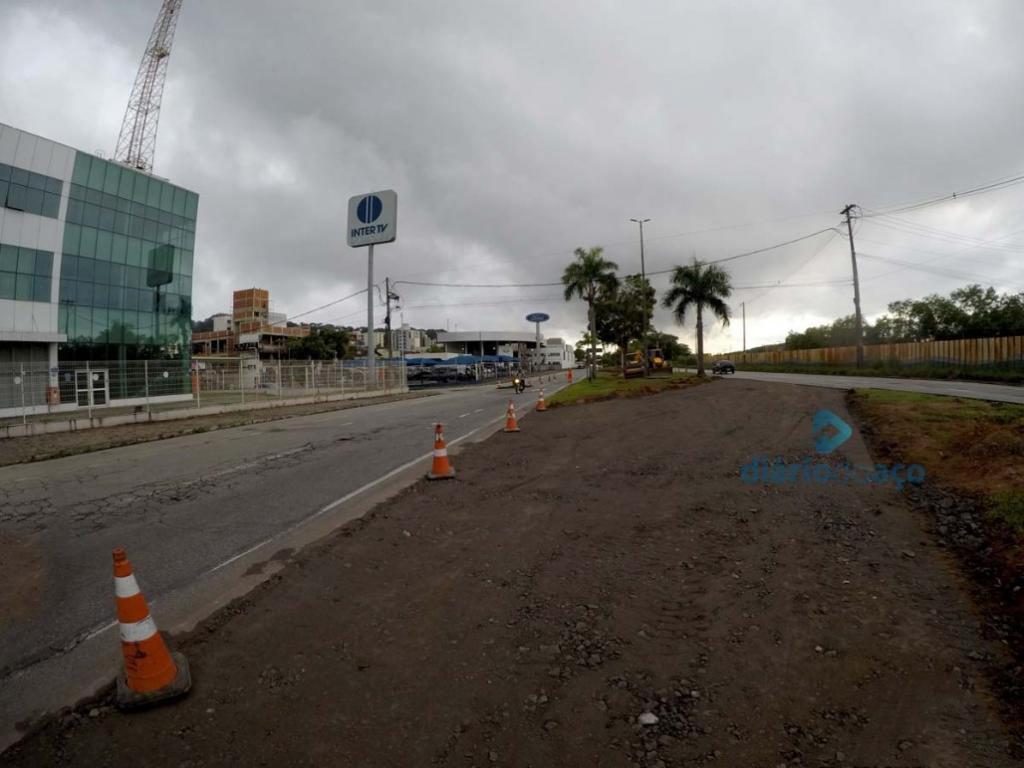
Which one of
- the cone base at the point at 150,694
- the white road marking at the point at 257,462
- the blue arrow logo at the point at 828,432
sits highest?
the blue arrow logo at the point at 828,432

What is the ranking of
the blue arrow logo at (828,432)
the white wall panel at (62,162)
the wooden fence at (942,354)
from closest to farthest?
1. the blue arrow logo at (828,432)
2. the wooden fence at (942,354)
3. the white wall panel at (62,162)

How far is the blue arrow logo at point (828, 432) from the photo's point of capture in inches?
396

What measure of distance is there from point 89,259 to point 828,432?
40.0 m

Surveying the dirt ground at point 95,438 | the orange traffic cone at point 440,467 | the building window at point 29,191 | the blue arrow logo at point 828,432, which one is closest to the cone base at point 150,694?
the orange traffic cone at point 440,467

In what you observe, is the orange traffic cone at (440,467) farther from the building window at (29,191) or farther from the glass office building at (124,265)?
the building window at (29,191)

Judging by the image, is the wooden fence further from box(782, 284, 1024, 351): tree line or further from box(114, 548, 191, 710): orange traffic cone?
box(114, 548, 191, 710): orange traffic cone

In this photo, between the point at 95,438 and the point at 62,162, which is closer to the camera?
the point at 95,438

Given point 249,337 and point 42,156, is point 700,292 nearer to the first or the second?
point 42,156

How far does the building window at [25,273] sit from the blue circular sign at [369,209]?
57.8ft

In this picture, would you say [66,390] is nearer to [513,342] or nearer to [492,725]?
[492,725]

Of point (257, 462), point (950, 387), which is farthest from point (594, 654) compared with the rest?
point (950, 387)

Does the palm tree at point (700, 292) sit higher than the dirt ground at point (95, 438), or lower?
higher

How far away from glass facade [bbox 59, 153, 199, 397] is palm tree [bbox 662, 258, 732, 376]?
3309 centimetres

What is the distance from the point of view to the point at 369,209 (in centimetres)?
3800
